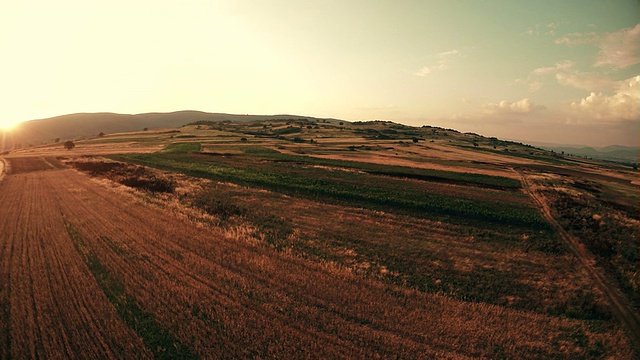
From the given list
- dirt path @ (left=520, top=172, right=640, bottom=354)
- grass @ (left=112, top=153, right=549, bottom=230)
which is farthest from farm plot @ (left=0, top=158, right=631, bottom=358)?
grass @ (left=112, top=153, right=549, bottom=230)

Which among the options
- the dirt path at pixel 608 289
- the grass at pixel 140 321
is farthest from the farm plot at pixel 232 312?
the dirt path at pixel 608 289

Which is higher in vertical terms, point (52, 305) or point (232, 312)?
point (232, 312)

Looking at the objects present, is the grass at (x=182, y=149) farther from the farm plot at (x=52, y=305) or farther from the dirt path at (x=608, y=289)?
the dirt path at (x=608, y=289)

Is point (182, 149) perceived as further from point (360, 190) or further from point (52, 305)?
point (52, 305)

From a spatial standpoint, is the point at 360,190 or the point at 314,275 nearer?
the point at 314,275

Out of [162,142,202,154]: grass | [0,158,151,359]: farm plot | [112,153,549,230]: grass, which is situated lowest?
[0,158,151,359]: farm plot

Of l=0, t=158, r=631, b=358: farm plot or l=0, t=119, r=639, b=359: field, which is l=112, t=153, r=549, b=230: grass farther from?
l=0, t=158, r=631, b=358: farm plot

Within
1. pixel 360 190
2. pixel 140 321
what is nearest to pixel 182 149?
pixel 360 190
